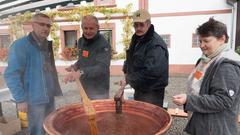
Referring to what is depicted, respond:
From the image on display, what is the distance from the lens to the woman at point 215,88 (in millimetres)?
1609

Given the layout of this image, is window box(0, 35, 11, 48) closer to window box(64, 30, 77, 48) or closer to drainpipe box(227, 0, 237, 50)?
window box(64, 30, 77, 48)

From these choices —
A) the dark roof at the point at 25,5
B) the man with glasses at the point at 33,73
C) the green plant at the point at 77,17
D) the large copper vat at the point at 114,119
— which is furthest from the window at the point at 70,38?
the large copper vat at the point at 114,119

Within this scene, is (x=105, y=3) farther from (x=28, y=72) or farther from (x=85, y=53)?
(x=28, y=72)

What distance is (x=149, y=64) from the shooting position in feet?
7.92

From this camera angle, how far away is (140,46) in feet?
8.41

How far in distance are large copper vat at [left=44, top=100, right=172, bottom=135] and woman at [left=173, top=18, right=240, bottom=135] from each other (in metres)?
0.26

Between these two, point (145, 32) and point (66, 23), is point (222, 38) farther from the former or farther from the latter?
point (66, 23)

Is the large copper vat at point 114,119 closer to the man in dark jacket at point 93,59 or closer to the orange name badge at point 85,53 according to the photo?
the man in dark jacket at point 93,59

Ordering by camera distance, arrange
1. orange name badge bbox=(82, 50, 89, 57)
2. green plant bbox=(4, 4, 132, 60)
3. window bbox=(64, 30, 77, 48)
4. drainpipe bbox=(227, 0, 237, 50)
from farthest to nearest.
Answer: window bbox=(64, 30, 77, 48), green plant bbox=(4, 4, 132, 60), drainpipe bbox=(227, 0, 237, 50), orange name badge bbox=(82, 50, 89, 57)

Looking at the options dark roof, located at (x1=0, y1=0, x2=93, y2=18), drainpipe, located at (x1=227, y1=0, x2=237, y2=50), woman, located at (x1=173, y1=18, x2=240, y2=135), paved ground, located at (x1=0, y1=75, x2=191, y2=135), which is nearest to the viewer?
woman, located at (x1=173, y1=18, x2=240, y2=135)

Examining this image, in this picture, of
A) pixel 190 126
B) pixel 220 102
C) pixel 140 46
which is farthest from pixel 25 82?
pixel 220 102

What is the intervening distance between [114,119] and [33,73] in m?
1.13

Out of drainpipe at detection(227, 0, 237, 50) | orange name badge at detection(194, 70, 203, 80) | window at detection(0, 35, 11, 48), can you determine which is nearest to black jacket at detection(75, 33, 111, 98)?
orange name badge at detection(194, 70, 203, 80)

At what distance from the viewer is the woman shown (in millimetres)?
1609
